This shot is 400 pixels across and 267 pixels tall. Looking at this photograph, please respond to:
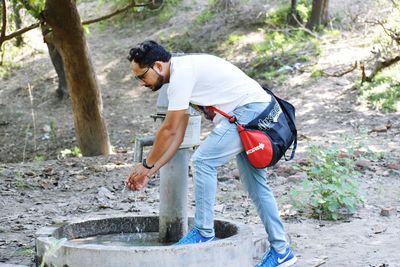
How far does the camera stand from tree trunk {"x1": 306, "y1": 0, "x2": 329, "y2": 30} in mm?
14539

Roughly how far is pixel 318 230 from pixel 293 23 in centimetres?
1013

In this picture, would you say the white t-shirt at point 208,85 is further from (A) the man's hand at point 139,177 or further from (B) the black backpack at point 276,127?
(A) the man's hand at point 139,177

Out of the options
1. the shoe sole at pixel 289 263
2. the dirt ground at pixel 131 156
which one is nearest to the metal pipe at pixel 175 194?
the shoe sole at pixel 289 263

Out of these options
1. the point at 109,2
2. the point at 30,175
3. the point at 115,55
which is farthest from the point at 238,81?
the point at 109,2

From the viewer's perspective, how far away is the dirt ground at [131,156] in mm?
5517

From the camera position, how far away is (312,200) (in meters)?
6.14

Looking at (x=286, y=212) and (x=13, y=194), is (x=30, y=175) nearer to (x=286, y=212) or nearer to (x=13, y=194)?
(x=13, y=194)

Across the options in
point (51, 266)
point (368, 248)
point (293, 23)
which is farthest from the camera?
point (293, 23)

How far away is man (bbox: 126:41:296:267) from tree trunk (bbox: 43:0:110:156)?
18.3 feet

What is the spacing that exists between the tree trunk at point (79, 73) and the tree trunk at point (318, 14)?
20.3ft

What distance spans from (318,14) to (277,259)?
1101 cm

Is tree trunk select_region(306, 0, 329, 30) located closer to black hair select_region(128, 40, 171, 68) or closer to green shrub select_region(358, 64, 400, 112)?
green shrub select_region(358, 64, 400, 112)

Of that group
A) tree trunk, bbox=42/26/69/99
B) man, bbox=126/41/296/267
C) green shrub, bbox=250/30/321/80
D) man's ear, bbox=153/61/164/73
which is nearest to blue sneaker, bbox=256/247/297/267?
man, bbox=126/41/296/267

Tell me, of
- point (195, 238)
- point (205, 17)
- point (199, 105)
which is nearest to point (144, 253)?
point (195, 238)
